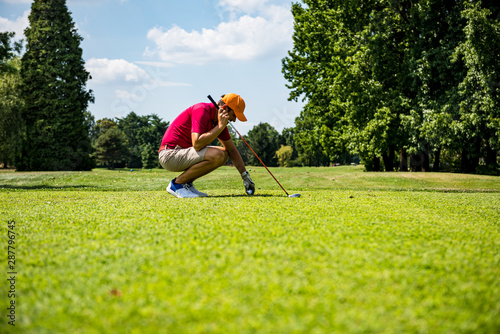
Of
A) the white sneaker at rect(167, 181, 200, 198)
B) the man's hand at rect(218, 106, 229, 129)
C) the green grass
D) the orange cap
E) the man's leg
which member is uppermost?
the orange cap

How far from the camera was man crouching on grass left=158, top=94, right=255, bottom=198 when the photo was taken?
6387 mm

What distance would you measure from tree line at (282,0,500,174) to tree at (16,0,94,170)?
827 inches

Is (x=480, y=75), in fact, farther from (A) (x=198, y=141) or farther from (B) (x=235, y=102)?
(A) (x=198, y=141)

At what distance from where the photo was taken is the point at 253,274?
240 centimetres

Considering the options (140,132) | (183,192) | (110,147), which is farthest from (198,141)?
(140,132)

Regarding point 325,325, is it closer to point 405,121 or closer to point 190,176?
point 190,176

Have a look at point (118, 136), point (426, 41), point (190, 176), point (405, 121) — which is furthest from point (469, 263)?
point (118, 136)

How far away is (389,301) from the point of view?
6.68ft

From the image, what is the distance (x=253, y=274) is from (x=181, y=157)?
15.3 ft

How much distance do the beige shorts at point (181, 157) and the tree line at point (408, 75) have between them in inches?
579

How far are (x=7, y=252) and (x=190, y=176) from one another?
405 centimetres

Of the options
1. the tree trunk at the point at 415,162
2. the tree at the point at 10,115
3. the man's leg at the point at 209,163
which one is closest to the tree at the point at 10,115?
the tree at the point at 10,115

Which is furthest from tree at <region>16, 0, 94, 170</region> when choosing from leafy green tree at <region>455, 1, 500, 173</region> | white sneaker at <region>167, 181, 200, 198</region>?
leafy green tree at <region>455, 1, 500, 173</region>

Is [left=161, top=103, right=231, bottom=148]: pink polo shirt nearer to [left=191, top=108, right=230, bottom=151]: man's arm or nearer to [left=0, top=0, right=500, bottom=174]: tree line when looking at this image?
[left=191, top=108, right=230, bottom=151]: man's arm
